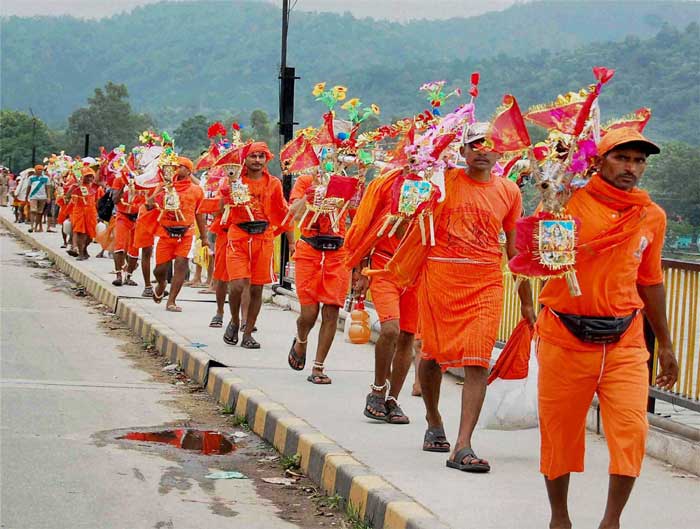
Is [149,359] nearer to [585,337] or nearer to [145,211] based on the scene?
[145,211]

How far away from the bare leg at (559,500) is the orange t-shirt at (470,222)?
217 centimetres

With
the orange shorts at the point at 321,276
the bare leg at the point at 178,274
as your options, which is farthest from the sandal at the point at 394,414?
the bare leg at the point at 178,274

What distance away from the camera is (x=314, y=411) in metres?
9.64

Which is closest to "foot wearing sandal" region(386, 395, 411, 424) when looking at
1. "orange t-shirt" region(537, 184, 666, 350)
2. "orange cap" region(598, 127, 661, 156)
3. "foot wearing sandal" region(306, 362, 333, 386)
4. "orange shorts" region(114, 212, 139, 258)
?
"foot wearing sandal" region(306, 362, 333, 386)

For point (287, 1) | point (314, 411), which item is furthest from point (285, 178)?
point (314, 411)

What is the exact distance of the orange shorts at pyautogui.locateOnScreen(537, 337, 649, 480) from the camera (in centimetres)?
554

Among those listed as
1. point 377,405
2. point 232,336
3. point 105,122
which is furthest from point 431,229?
point 105,122

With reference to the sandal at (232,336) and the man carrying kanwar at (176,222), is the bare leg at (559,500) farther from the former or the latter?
the man carrying kanwar at (176,222)

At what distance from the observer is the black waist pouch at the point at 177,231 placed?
16750 mm

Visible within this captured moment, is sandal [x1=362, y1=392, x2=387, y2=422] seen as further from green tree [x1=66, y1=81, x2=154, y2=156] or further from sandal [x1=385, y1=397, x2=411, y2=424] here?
green tree [x1=66, y1=81, x2=154, y2=156]

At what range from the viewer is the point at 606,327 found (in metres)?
5.68

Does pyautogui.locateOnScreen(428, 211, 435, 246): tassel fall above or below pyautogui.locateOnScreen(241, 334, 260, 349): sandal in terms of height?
above

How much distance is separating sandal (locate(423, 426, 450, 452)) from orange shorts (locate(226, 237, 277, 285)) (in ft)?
17.6

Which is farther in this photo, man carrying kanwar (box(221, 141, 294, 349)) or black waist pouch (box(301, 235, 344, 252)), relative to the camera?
man carrying kanwar (box(221, 141, 294, 349))
